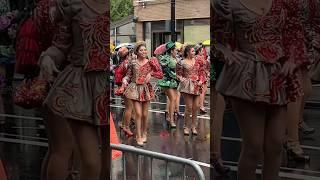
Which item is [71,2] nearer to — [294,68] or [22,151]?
[22,151]

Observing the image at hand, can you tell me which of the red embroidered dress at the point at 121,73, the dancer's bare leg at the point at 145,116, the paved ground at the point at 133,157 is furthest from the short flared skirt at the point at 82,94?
the red embroidered dress at the point at 121,73

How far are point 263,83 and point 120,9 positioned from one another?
0.78 meters

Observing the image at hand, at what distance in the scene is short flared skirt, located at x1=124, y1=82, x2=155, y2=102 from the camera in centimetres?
552

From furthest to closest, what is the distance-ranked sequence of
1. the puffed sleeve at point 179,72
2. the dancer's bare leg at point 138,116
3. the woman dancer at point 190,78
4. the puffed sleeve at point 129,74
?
the puffed sleeve at point 129,74
the puffed sleeve at point 179,72
the woman dancer at point 190,78
the dancer's bare leg at point 138,116

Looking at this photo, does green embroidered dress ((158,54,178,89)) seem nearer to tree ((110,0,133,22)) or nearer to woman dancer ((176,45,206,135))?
woman dancer ((176,45,206,135))

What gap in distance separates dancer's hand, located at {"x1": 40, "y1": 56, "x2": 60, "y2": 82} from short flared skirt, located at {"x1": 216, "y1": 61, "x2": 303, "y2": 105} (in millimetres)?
660

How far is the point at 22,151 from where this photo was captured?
2105mm

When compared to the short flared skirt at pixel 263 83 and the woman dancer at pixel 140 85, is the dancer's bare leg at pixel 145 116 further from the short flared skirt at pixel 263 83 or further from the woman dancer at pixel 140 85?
the short flared skirt at pixel 263 83

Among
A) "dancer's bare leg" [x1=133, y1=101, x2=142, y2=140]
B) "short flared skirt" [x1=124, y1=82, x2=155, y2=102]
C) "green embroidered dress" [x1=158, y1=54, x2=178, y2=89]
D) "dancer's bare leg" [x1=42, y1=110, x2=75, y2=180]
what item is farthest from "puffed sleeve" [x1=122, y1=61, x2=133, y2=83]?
"dancer's bare leg" [x1=42, y1=110, x2=75, y2=180]

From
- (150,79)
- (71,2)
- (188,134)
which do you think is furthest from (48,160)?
(150,79)

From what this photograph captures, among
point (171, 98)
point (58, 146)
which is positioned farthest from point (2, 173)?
point (171, 98)

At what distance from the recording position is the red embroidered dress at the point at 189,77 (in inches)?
192

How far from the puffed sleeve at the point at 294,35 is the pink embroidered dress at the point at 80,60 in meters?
0.67

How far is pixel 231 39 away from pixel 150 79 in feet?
12.4
